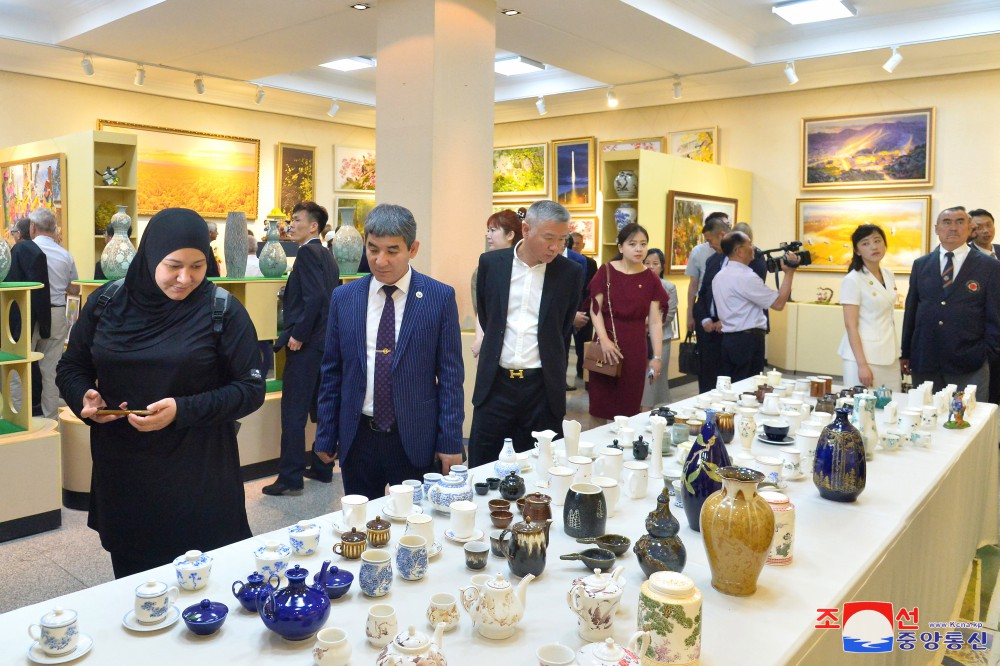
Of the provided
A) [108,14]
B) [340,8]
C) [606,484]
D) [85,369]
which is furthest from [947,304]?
[108,14]

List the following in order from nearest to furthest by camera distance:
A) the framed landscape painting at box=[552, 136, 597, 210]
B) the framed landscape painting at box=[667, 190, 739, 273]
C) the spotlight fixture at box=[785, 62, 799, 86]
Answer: the spotlight fixture at box=[785, 62, 799, 86] < the framed landscape painting at box=[667, 190, 739, 273] < the framed landscape painting at box=[552, 136, 597, 210]

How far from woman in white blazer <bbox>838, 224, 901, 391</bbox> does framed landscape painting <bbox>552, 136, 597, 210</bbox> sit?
25.3ft

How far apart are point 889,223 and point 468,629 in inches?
380

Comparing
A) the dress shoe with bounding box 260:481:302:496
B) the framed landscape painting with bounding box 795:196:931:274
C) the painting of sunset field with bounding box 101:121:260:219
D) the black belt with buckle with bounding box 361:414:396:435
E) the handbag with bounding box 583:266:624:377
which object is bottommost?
the dress shoe with bounding box 260:481:302:496

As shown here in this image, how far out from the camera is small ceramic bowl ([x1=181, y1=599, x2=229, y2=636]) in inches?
61.1

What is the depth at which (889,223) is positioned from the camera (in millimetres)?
9656

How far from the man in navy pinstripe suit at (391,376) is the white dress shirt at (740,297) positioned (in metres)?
3.11

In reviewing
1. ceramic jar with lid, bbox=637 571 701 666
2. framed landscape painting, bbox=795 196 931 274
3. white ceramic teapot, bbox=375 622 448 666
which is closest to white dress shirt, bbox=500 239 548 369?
ceramic jar with lid, bbox=637 571 701 666

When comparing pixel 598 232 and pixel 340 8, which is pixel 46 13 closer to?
pixel 340 8

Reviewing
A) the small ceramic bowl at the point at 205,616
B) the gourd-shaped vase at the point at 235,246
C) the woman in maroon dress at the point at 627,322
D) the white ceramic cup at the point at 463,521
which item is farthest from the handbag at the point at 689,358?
the small ceramic bowl at the point at 205,616

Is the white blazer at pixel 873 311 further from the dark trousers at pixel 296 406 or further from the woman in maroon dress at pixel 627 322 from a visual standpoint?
the dark trousers at pixel 296 406

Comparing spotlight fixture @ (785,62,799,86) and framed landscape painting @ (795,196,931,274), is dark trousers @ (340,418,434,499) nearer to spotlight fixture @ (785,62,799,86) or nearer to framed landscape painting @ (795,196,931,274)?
spotlight fixture @ (785,62,799,86)

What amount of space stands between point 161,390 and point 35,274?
16.5 ft

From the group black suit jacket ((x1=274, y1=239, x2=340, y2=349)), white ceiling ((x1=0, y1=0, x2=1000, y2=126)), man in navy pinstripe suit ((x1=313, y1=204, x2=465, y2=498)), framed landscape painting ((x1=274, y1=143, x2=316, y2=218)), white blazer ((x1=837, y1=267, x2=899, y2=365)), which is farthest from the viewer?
framed landscape painting ((x1=274, y1=143, x2=316, y2=218))
